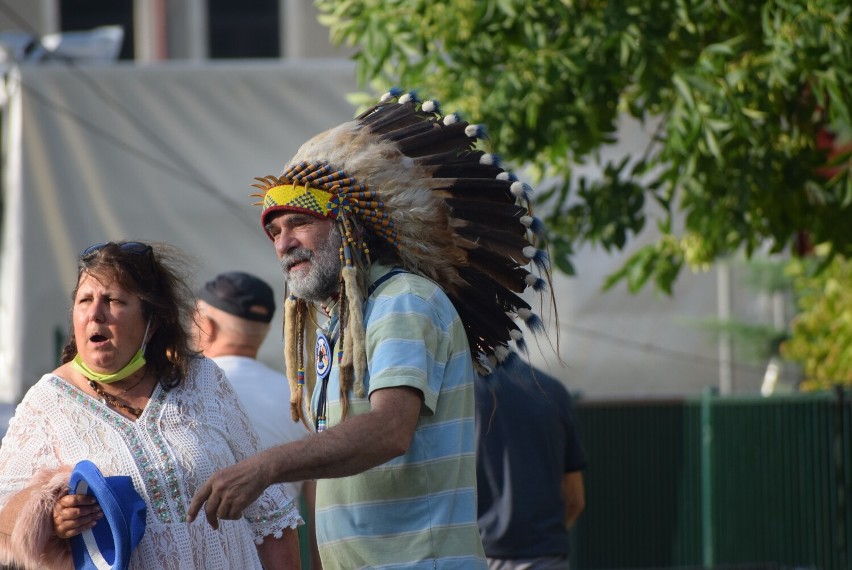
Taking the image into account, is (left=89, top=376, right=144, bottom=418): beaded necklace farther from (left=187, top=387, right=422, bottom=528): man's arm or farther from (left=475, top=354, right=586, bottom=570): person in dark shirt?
(left=475, top=354, right=586, bottom=570): person in dark shirt

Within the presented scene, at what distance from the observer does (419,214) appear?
324 cm

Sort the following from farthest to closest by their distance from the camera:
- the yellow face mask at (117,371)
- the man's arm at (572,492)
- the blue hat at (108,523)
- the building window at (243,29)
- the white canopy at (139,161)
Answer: the building window at (243,29)
the white canopy at (139,161)
the man's arm at (572,492)
the yellow face mask at (117,371)
the blue hat at (108,523)

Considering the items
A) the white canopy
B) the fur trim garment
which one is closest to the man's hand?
the fur trim garment

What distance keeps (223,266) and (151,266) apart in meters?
6.10

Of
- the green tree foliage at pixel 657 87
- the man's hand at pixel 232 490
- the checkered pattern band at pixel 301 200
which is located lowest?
the man's hand at pixel 232 490

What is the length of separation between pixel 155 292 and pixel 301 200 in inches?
31.8

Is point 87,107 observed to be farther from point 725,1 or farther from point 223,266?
point 725,1

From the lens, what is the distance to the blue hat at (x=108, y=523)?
3361 mm

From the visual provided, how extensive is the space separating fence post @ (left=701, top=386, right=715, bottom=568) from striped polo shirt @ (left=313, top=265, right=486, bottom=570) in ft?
26.5

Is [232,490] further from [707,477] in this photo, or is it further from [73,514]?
[707,477]

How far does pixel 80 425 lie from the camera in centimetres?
357

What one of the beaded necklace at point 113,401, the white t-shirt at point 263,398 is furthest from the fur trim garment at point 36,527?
the white t-shirt at point 263,398

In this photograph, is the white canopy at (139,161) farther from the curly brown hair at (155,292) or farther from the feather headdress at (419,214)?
the feather headdress at (419,214)

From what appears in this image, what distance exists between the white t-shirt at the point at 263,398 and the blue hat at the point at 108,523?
1.55 metres
